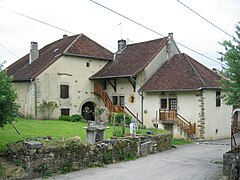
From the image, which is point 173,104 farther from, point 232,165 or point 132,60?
point 232,165

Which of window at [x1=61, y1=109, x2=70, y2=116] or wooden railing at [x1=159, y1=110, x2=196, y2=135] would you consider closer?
wooden railing at [x1=159, y1=110, x2=196, y2=135]

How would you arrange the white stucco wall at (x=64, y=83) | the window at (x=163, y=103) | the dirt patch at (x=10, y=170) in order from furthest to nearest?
the white stucco wall at (x=64, y=83)
the window at (x=163, y=103)
the dirt patch at (x=10, y=170)

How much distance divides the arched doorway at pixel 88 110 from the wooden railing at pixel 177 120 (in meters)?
8.10

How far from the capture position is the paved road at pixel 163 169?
10.8 metres

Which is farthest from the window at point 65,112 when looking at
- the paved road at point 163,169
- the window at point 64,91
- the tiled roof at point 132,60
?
the paved road at point 163,169

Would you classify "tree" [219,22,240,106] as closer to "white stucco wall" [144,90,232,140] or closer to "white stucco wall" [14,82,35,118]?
"white stucco wall" [144,90,232,140]

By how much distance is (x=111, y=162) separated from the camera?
528 inches

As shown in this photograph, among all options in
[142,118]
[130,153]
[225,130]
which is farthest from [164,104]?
[130,153]

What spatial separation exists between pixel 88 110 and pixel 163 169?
59.2ft

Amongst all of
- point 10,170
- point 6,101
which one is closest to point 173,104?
point 10,170

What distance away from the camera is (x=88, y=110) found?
29.5 meters

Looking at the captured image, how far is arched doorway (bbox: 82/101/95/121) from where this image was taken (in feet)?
96.7

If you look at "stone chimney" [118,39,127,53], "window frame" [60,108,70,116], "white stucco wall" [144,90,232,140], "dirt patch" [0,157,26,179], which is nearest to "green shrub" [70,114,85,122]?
"window frame" [60,108,70,116]

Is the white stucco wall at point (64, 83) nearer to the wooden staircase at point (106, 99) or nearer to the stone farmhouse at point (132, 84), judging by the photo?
the stone farmhouse at point (132, 84)
